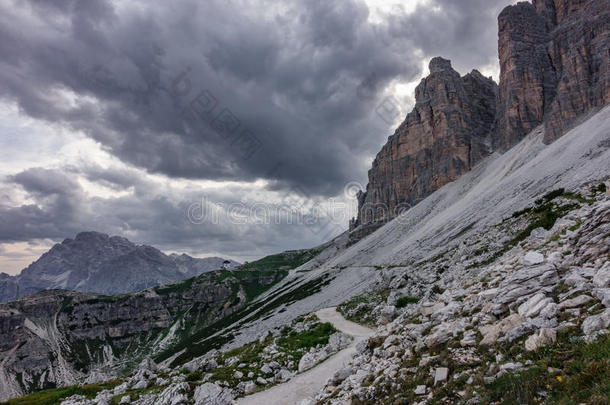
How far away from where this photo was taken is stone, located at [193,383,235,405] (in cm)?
1864

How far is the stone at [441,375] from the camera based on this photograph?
9484 millimetres

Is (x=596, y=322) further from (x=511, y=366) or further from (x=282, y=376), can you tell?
(x=282, y=376)

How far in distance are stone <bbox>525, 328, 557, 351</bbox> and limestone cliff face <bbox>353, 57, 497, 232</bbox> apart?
5801 inches

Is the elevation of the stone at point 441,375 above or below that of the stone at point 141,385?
above

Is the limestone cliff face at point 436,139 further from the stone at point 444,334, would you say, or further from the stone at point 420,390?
the stone at point 420,390

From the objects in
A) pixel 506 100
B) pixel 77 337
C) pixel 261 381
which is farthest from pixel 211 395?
pixel 77 337

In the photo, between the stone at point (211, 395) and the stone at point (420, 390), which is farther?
the stone at point (211, 395)

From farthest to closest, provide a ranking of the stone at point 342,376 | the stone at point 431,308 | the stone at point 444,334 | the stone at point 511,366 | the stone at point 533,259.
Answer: the stone at point 431,308 → the stone at point 342,376 → the stone at point 533,259 → the stone at point 444,334 → the stone at point 511,366

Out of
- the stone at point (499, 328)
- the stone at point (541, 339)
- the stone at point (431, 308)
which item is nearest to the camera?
the stone at point (541, 339)

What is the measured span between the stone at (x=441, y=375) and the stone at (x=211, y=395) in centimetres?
1431

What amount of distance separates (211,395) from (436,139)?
532ft

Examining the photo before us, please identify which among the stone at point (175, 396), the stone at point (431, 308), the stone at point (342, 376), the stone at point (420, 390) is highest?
the stone at point (431, 308)

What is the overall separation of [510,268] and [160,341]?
211 metres

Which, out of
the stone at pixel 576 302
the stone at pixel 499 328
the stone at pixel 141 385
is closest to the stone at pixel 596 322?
the stone at pixel 576 302
